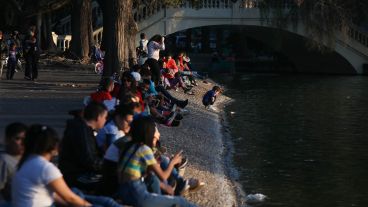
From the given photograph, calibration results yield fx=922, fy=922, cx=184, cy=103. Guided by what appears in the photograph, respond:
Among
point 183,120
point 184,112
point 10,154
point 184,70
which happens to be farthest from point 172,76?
point 10,154

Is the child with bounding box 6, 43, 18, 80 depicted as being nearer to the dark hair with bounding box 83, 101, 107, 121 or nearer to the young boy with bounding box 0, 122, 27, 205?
the dark hair with bounding box 83, 101, 107, 121

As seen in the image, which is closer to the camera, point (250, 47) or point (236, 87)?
point (236, 87)

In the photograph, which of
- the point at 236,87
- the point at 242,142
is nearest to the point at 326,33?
the point at 236,87

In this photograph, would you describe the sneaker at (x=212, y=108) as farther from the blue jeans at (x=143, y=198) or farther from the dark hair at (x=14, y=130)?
the dark hair at (x=14, y=130)

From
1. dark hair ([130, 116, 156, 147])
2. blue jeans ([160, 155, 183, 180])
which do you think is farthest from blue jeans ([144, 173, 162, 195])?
blue jeans ([160, 155, 183, 180])

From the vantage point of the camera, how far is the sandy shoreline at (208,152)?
13.0 m

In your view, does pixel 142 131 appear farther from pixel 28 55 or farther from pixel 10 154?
pixel 28 55

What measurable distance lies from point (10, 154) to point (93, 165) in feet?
5.07

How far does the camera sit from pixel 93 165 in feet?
34.2

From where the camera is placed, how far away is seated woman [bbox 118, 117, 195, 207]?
377 inches

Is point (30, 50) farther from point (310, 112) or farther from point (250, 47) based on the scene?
point (250, 47)

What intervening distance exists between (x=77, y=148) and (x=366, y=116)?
1766 centimetres

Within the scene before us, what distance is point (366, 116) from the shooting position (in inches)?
1055

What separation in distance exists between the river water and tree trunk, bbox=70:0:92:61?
7808 mm
